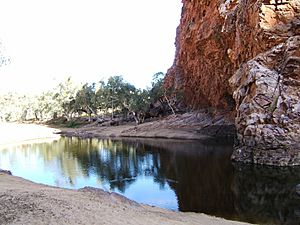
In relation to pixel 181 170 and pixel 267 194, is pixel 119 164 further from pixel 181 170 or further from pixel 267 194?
pixel 267 194

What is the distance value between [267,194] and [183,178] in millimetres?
7957

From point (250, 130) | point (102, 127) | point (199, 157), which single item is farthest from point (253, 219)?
point (102, 127)

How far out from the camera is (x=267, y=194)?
23484 millimetres

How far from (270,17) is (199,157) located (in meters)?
19.0

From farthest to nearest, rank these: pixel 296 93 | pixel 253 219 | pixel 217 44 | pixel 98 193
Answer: pixel 217 44 → pixel 296 93 → pixel 253 219 → pixel 98 193

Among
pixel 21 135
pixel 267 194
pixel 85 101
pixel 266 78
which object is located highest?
pixel 85 101

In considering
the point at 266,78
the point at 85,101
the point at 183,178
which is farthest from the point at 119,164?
the point at 85,101

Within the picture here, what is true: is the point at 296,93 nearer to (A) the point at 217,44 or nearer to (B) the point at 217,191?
(B) the point at 217,191

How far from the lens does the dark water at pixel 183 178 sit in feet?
67.2

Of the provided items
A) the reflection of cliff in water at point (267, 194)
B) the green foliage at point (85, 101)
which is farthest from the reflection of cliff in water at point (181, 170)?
the green foliage at point (85, 101)

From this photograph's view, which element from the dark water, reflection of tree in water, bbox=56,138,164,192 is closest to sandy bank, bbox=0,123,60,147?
the dark water

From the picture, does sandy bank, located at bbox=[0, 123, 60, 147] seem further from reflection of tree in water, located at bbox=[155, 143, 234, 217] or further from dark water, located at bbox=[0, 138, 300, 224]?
reflection of tree in water, located at bbox=[155, 143, 234, 217]

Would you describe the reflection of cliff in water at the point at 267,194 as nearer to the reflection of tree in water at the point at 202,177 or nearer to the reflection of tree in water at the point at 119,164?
the reflection of tree in water at the point at 202,177

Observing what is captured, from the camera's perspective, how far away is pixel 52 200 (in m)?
11.0
